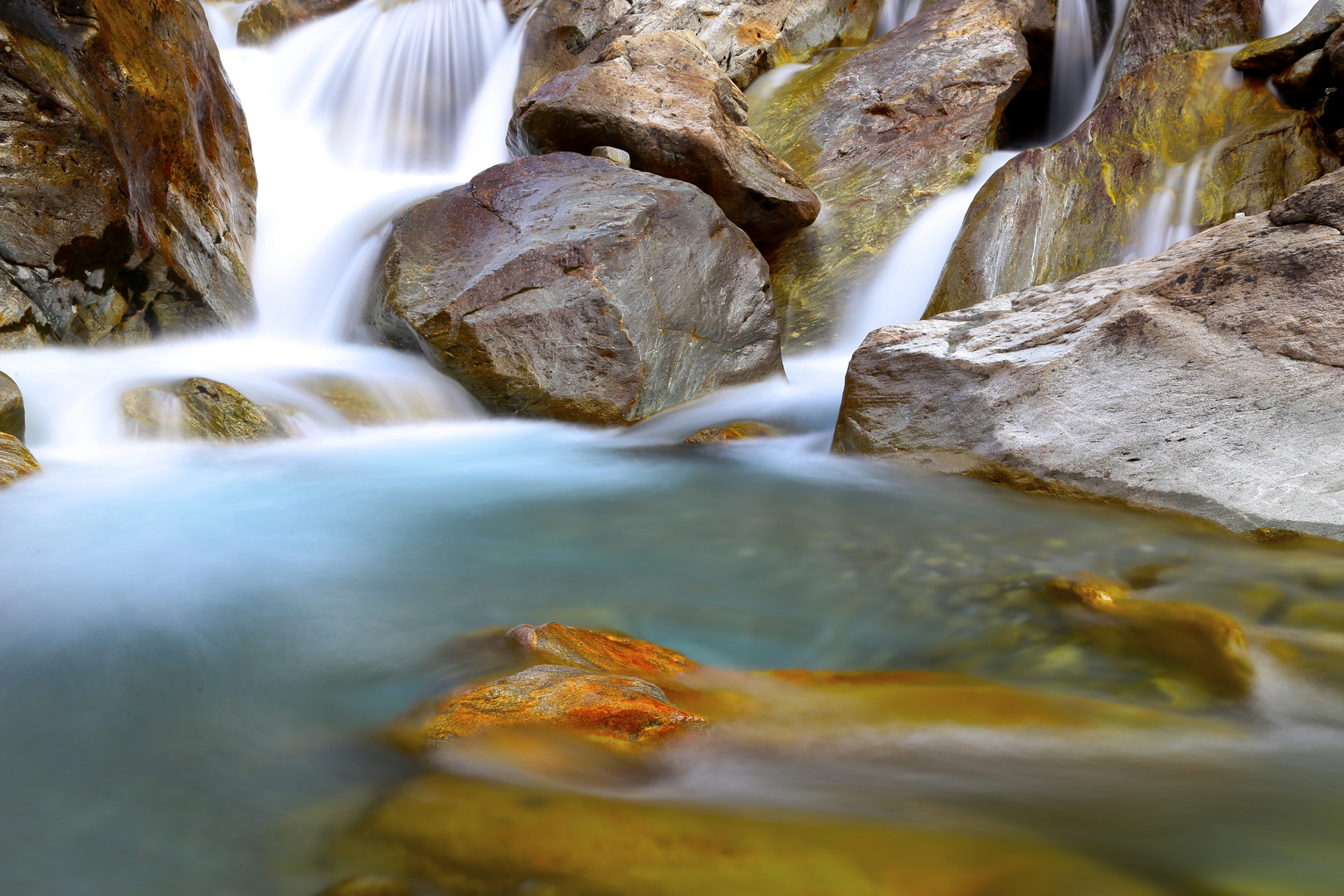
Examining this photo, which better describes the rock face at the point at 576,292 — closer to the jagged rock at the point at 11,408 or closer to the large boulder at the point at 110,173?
the large boulder at the point at 110,173

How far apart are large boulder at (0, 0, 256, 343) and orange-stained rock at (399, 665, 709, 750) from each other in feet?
17.4

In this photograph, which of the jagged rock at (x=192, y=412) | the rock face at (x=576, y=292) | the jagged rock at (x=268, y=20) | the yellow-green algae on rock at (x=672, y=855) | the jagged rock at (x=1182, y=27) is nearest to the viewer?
the yellow-green algae on rock at (x=672, y=855)

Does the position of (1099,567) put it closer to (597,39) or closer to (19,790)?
(19,790)

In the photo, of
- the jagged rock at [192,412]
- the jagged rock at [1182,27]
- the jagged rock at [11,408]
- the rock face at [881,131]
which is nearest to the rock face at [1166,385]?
the rock face at [881,131]

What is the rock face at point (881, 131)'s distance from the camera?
8.57 metres

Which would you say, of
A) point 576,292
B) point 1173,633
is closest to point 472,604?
point 1173,633

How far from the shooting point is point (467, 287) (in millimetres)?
5770

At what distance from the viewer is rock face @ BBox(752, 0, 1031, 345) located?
8570mm

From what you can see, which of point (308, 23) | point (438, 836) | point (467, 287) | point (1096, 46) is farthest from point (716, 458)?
point (308, 23)

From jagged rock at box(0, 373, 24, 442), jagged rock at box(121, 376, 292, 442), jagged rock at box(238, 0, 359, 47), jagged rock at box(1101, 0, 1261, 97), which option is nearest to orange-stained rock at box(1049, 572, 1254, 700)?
jagged rock at box(121, 376, 292, 442)

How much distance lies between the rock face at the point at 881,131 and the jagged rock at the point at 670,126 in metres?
0.68

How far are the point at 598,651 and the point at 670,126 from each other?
6.57 m

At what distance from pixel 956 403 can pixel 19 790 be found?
13.9ft

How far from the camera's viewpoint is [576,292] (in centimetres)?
574
